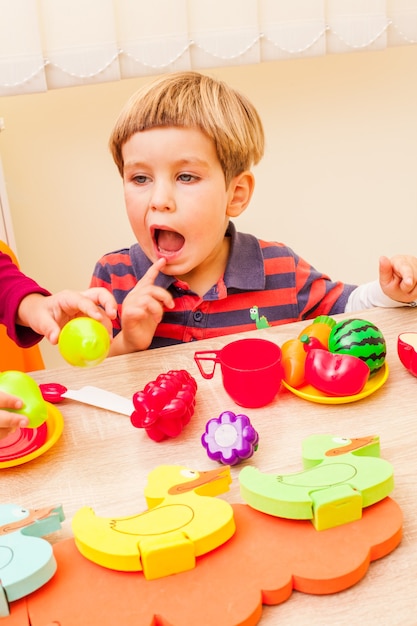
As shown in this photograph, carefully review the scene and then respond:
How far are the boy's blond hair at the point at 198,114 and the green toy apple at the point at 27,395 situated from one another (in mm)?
434

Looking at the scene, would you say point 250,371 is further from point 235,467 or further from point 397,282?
point 397,282

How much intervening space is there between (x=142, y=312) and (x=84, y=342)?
0.66 feet

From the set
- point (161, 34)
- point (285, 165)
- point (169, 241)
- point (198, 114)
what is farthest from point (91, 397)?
point (285, 165)

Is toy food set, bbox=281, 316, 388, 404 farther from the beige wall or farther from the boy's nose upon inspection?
the beige wall

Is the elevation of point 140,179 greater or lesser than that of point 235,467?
greater

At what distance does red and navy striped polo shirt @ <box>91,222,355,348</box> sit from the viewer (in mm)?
1009

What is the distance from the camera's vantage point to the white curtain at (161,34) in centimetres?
128

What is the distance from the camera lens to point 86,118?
1.48m

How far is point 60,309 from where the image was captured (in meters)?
0.76

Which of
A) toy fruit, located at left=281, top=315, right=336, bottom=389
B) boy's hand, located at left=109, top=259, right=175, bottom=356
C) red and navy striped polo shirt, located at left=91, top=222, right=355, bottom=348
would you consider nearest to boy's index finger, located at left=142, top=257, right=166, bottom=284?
boy's hand, located at left=109, top=259, right=175, bottom=356

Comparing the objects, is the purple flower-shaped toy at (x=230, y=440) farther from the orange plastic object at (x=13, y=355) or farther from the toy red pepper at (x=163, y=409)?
the orange plastic object at (x=13, y=355)

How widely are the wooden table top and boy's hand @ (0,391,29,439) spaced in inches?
2.6

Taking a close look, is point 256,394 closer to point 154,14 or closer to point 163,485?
point 163,485

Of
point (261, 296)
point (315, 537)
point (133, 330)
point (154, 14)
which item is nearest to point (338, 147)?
point (154, 14)
